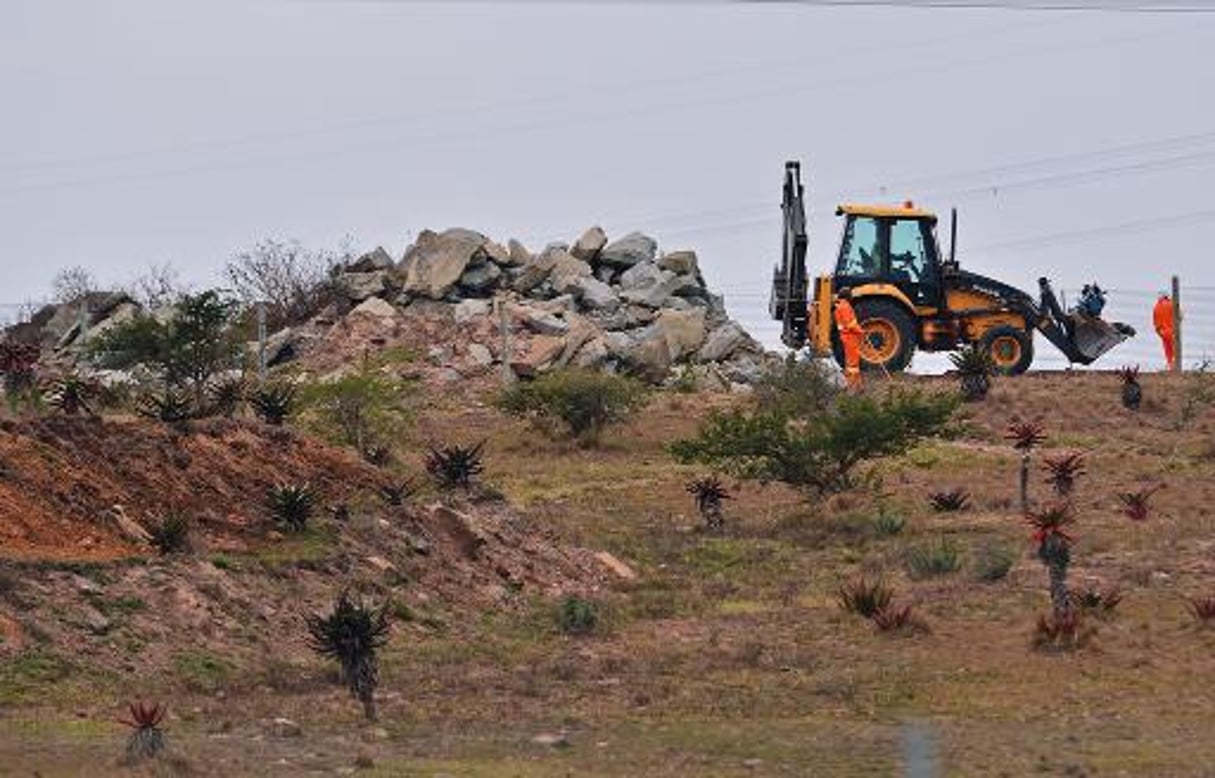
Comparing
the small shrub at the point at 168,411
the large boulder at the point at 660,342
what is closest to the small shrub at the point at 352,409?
the small shrub at the point at 168,411

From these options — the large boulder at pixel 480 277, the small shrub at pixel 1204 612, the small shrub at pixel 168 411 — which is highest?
the large boulder at pixel 480 277

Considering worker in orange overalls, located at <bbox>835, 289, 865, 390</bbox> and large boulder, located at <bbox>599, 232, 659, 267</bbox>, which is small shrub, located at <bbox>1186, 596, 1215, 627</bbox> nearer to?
worker in orange overalls, located at <bbox>835, 289, 865, 390</bbox>

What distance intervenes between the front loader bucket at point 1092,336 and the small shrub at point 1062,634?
27053 mm

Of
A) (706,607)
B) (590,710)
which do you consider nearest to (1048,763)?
(590,710)

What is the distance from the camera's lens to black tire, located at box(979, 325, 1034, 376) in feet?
164

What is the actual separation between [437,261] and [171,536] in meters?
33.2

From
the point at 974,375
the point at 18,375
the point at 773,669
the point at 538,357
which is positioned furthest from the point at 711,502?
the point at 538,357

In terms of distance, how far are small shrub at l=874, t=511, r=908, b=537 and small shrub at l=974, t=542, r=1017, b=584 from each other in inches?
148

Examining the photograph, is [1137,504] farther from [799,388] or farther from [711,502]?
[799,388]

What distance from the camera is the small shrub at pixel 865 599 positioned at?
88.5 feet

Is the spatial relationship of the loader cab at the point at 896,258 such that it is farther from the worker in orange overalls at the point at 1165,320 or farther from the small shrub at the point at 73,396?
the small shrub at the point at 73,396

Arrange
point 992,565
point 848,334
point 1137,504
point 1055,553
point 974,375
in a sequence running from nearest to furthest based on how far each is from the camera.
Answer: point 1055,553 → point 992,565 → point 1137,504 → point 974,375 → point 848,334

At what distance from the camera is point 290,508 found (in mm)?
28781

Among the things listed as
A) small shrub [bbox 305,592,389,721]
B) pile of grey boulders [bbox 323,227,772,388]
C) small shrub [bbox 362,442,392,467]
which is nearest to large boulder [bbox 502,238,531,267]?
pile of grey boulders [bbox 323,227,772,388]
